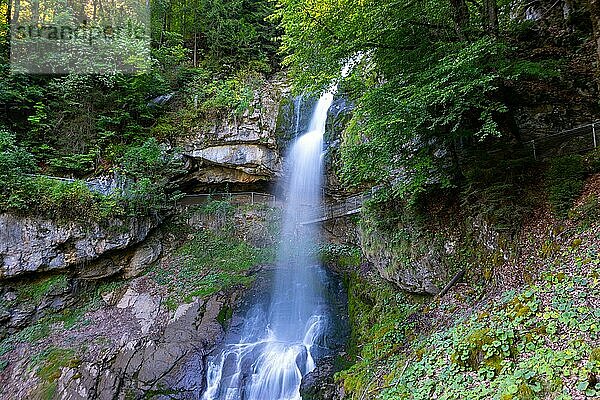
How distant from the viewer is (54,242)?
1065 cm

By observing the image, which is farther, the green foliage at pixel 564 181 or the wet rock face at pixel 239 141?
the wet rock face at pixel 239 141

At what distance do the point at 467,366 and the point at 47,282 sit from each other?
39.5ft

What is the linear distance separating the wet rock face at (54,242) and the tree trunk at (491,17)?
11565 millimetres

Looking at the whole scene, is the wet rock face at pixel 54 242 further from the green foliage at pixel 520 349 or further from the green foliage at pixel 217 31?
the green foliage at pixel 217 31

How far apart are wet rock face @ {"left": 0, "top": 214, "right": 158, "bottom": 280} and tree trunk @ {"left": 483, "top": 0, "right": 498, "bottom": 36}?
11.6m

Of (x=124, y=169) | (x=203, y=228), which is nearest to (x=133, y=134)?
(x=124, y=169)

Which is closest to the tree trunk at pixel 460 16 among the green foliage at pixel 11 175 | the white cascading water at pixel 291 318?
the white cascading water at pixel 291 318

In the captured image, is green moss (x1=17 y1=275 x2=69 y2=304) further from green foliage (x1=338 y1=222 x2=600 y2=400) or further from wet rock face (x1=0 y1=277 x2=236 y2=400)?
green foliage (x1=338 y1=222 x2=600 y2=400)

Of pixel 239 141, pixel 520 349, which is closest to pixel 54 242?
pixel 239 141

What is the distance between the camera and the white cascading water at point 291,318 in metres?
8.21

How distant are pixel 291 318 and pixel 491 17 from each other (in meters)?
9.32

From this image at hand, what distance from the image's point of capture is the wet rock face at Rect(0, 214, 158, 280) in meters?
10.1

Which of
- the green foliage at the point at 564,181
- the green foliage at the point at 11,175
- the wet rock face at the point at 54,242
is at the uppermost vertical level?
the green foliage at the point at 11,175

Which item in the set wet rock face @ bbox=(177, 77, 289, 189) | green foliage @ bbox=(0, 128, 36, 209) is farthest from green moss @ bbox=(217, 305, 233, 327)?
green foliage @ bbox=(0, 128, 36, 209)
